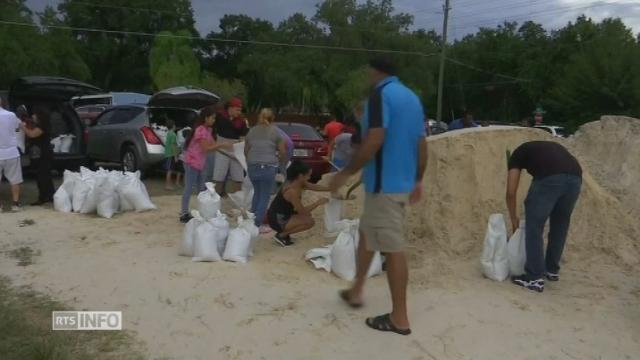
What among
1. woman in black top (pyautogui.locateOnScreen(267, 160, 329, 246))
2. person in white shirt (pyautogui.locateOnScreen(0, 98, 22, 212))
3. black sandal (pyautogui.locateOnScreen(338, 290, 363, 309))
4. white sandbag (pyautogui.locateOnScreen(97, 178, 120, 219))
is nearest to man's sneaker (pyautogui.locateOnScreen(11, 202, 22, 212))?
person in white shirt (pyautogui.locateOnScreen(0, 98, 22, 212))

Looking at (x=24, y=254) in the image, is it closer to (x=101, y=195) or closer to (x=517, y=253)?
→ (x=101, y=195)

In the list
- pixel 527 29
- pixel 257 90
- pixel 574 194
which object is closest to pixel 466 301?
pixel 574 194

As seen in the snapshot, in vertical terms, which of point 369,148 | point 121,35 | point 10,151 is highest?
point 121,35

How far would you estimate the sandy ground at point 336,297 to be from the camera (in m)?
4.52

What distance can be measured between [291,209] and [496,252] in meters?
2.31

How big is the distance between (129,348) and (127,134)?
9.22 meters

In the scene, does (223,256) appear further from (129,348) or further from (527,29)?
(527,29)

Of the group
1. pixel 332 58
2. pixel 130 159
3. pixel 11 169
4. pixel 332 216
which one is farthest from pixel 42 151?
pixel 332 58

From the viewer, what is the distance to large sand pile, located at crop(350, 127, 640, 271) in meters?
6.66

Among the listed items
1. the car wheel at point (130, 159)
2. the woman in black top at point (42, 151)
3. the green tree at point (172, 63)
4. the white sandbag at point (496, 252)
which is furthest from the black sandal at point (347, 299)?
the green tree at point (172, 63)

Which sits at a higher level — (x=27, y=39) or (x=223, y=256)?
(x=27, y=39)

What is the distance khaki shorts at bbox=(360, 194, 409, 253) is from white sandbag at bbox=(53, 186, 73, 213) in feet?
18.7

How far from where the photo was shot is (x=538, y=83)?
55.3 metres

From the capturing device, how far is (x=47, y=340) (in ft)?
14.4
